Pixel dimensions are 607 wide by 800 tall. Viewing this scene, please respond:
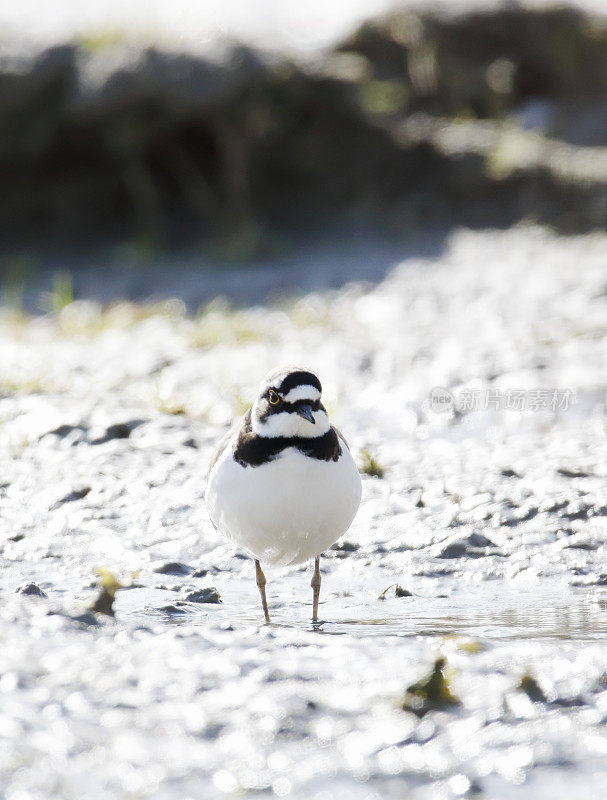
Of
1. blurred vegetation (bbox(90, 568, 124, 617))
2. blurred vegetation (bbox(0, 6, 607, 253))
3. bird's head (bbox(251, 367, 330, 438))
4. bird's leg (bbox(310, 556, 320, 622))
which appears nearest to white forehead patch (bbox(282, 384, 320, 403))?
bird's head (bbox(251, 367, 330, 438))

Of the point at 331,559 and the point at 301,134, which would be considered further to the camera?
the point at 301,134

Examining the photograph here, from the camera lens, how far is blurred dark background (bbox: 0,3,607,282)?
14055 millimetres

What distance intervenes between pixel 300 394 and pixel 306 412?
0.26ft

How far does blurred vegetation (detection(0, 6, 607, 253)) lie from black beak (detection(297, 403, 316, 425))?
9.00 meters

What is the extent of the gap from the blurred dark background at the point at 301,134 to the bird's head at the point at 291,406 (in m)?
8.96

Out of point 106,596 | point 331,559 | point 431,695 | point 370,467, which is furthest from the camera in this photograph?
point 370,467

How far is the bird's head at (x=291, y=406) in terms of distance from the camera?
16.5 ft

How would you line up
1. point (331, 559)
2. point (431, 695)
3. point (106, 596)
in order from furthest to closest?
point (331, 559) → point (106, 596) → point (431, 695)

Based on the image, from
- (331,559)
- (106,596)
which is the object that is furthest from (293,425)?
(331,559)

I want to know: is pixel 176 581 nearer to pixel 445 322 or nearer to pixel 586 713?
pixel 586 713

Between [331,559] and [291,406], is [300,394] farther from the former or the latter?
[331,559]

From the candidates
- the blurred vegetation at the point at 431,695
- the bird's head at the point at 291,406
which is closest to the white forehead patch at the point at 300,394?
the bird's head at the point at 291,406

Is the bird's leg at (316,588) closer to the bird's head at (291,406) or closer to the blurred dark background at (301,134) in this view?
the bird's head at (291,406)

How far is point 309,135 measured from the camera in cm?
1529
